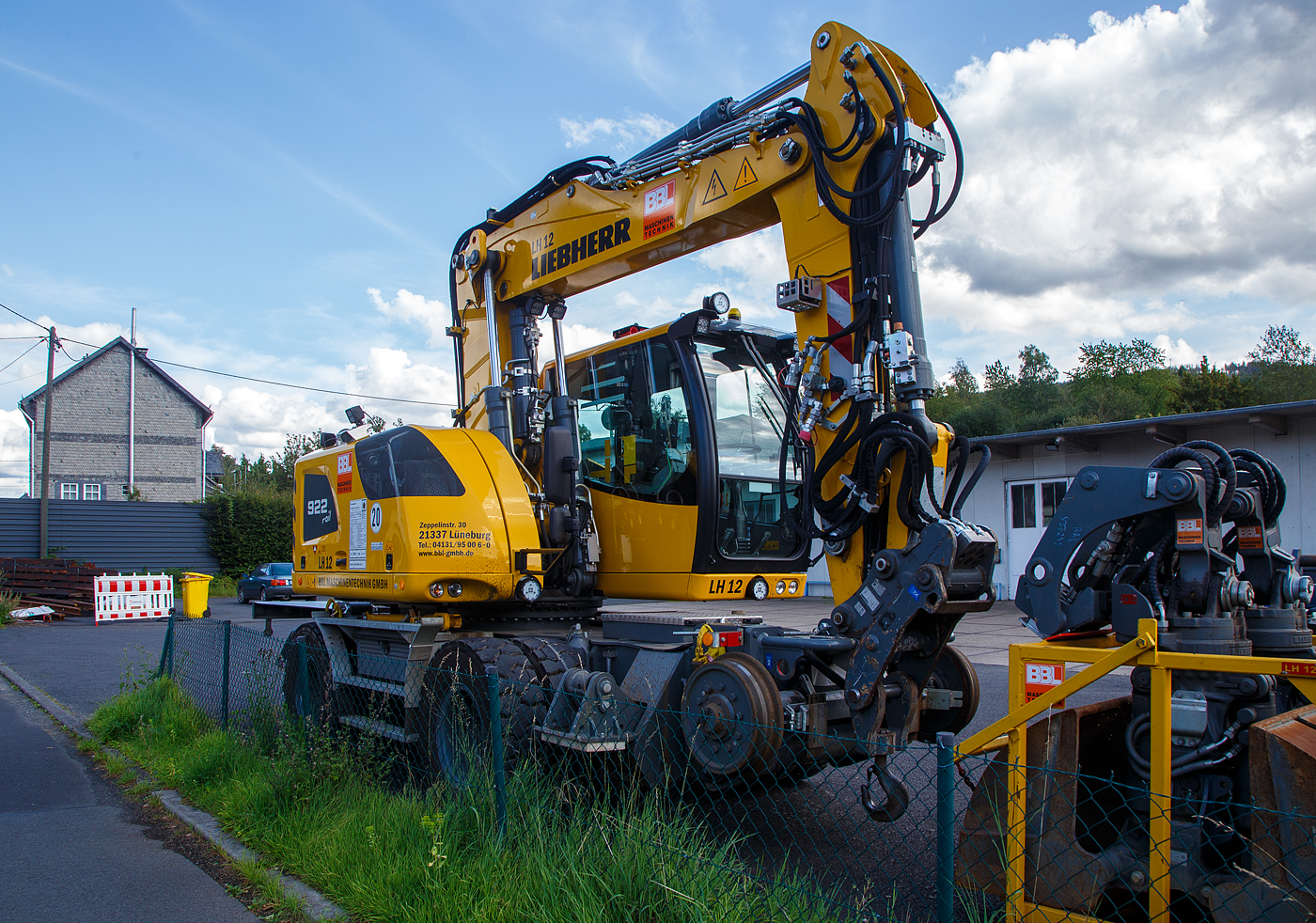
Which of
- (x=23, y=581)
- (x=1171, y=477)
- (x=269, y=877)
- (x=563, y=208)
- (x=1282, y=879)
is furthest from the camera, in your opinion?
(x=23, y=581)

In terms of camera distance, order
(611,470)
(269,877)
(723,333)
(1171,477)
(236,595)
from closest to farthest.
A: (1171,477), (269,877), (723,333), (611,470), (236,595)

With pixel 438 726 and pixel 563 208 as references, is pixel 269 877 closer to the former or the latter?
pixel 438 726

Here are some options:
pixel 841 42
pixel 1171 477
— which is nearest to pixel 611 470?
pixel 841 42

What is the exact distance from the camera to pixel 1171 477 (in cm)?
368

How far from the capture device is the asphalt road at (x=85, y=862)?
4.31 m

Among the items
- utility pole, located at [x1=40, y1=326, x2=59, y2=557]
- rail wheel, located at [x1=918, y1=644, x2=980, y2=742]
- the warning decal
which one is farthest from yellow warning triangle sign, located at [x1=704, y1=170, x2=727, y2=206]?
utility pole, located at [x1=40, y1=326, x2=59, y2=557]

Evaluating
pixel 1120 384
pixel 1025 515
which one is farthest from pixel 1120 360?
pixel 1025 515

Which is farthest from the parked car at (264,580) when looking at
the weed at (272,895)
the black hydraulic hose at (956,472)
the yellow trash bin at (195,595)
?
the black hydraulic hose at (956,472)

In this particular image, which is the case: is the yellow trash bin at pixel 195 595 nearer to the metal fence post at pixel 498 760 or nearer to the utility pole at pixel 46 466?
the utility pole at pixel 46 466

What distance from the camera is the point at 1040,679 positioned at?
3547 mm

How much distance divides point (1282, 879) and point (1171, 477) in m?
1.47

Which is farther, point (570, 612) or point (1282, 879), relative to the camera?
point (570, 612)

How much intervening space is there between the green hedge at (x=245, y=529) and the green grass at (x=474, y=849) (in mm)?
26411

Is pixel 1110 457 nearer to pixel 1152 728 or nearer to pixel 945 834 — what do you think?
pixel 1152 728
